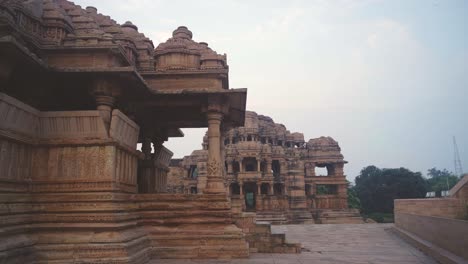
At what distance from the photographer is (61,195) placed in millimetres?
6641

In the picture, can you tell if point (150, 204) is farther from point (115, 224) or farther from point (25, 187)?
point (25, 187)

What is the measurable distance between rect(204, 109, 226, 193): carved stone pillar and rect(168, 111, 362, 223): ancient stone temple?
2024 centimetres

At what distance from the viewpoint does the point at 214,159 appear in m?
8.37

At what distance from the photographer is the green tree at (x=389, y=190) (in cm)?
5316

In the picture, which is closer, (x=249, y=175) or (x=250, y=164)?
(x=249, y=175)

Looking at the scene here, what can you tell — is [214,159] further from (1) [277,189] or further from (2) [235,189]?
(1) [277,189]

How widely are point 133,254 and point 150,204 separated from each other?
1587 mm

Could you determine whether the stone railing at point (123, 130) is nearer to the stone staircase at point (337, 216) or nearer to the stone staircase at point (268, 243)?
the stone staircase at point (268, 243)

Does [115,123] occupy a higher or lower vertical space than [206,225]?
higher

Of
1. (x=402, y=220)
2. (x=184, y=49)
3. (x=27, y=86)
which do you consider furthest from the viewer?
(x=402, y=220)

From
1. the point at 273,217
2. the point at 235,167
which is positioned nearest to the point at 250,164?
the point at 235,167

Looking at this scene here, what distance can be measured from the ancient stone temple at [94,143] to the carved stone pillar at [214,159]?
0.08 ft

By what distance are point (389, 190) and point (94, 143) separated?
54.5 metres

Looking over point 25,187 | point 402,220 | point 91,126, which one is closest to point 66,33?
point 91,126
